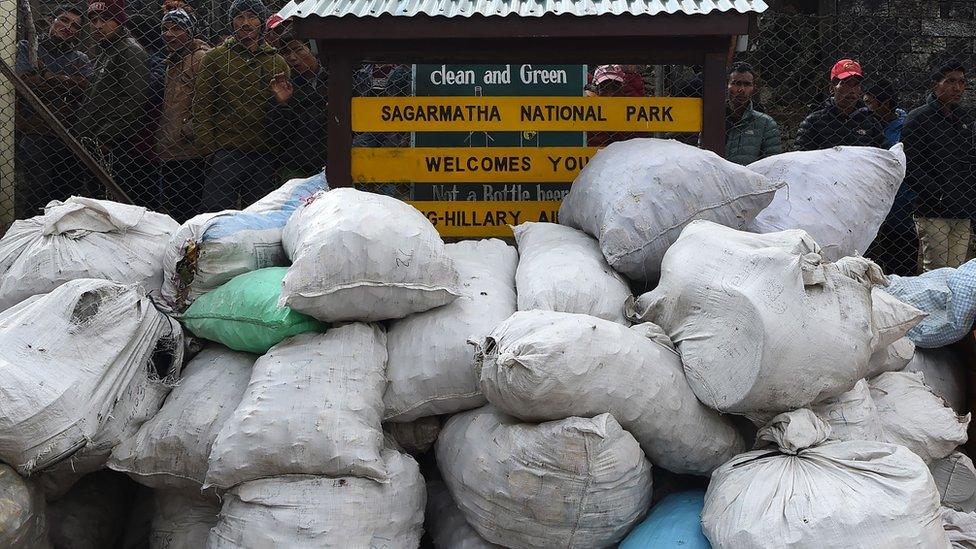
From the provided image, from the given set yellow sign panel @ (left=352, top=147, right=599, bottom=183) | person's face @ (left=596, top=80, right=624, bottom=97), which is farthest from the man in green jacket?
yellow sign panel @ (left=352, top=147, right=599, bottom=183)

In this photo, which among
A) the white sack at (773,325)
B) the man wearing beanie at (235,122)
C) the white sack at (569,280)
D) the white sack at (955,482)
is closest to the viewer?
the white sack at (773,325)

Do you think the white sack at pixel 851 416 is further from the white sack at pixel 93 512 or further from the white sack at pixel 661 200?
the white sack at pixel 93 512

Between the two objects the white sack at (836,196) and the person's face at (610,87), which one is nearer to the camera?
the white sack at (836,196)

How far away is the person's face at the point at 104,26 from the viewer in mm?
5484

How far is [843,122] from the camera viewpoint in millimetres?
5629

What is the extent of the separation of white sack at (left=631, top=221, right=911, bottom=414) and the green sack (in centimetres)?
117

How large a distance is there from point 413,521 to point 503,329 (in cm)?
65

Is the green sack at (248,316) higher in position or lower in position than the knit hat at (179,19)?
lower

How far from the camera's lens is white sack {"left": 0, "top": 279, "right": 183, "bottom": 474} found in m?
2.64

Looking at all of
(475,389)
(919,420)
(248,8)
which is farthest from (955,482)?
(248,8)

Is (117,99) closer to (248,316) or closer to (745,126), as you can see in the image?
(248,316)

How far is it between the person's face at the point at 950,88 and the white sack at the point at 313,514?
14.4 ft

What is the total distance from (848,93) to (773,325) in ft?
11.8

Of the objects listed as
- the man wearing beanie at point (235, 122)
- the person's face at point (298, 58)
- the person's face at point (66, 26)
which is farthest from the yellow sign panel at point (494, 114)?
the person's face at point (66, 26)
